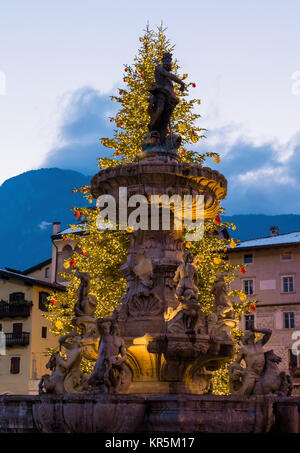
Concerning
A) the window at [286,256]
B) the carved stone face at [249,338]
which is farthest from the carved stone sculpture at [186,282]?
the window at [286,256]

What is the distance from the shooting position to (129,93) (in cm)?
2892

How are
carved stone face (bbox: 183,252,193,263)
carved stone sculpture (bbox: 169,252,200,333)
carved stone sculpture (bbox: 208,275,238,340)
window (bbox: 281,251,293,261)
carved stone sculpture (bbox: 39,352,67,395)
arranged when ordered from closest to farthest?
carved stone sculpture (bbox: 39,352,67,395)
carved stone sculpture (bbox: 169,252,200,333)
carved stone sculpture (bbox: 208,275,238,340)
carved stone face (bbox: 183,252,193,263)
window (bbox: 281,251,293,261)

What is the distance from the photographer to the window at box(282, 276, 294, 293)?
54812mm

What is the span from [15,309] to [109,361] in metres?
38.1

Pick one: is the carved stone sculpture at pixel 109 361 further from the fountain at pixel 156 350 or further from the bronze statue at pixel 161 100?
the bronze statue at pixel 161 100

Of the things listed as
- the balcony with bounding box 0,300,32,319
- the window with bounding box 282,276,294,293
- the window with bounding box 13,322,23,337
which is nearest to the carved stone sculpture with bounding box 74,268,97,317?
the balcony with bounding box 0,300,32,319

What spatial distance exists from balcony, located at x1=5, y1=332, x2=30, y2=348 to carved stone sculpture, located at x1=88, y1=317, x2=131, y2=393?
3599 centimetres

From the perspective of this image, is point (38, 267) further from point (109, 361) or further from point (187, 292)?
point (109, 361)

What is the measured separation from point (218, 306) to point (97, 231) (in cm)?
1065

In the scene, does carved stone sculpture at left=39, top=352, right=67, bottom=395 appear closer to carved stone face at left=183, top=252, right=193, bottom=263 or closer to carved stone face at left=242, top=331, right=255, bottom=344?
carved stone face at left=183, top=252, right=193, bottom=263

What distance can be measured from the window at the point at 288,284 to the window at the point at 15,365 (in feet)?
72.7

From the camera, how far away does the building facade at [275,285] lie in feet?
176

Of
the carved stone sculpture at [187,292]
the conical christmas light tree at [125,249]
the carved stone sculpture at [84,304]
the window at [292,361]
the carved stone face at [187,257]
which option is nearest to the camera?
the carved stone sculpture at [187,292]
